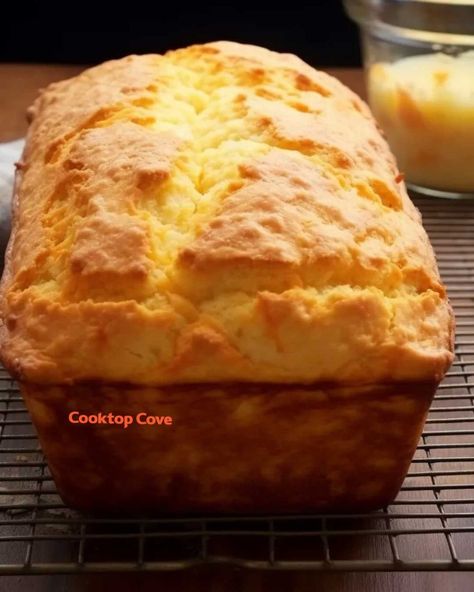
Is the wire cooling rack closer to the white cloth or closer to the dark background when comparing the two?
the white cloth

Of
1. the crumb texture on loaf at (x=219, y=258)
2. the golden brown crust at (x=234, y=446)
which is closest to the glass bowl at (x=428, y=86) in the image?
the crumb texture on loaf at (x=219, y=258)

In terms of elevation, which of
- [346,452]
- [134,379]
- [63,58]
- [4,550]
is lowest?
[63,58]

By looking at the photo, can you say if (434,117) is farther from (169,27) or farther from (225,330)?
(169,27)

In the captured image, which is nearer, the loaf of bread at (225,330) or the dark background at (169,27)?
the loaf of bread at (225,330)

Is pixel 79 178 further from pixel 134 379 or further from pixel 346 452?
pixel 346 452

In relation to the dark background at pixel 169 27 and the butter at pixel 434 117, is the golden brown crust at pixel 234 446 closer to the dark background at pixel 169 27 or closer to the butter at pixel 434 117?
the butter at pixel 434 117

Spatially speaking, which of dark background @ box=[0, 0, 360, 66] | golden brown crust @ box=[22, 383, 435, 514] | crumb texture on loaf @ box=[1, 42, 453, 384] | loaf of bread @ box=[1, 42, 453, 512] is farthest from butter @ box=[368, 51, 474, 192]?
dark background @ box=[0, 0, 360, 66]

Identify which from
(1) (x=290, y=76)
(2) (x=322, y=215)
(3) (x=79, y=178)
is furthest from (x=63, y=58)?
(2) (x=322, y=215)
